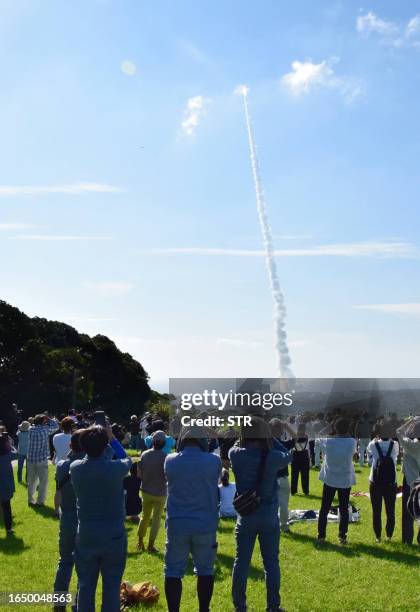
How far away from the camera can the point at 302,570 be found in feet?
31.5

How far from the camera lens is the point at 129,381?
7794 cm

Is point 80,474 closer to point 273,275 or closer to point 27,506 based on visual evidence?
point 27,506

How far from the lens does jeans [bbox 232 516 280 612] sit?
277 inches

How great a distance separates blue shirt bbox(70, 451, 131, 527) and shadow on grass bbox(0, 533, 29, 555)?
571 centimetres

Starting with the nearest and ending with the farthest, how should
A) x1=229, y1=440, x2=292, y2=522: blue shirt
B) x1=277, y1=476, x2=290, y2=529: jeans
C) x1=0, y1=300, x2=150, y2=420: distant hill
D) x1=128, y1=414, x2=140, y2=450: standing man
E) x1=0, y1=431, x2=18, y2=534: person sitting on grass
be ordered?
x1=229, y1=440, x2=292, y2=522: blue shirt → x1=277, y1=476, x2=290, y2=529: jeans → x1=0, y1=431, x2=18, y2=534: person sitting on grass → x1=128, y1=414, x2=140, y2=450: standing man → x1=0, y1=300, x2=150, y2=420: distant hill

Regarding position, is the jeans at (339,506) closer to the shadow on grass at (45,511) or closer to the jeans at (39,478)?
the shadow on grass at (45,511)

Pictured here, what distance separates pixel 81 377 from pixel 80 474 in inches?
2386

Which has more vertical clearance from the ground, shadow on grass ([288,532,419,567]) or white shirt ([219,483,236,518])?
white shirt ([219,483,236,518])

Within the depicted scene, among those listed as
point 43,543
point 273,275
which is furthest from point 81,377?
point 43,543

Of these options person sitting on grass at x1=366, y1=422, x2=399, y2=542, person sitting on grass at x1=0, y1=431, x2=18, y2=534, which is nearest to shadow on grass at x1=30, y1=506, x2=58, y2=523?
person sitting on grass at x1=0, y1=431, x2=18, y2=534

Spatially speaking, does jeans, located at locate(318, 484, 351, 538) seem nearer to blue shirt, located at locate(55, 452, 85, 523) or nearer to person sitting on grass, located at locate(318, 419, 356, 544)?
person sitting on grass, located at locate(318, 419, 356, 544)

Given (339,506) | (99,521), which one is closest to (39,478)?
(339,506)

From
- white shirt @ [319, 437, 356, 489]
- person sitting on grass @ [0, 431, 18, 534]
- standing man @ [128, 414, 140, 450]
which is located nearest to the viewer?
white shirt @ [319, 437, 356, 489]

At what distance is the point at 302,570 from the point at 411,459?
2.70 metres
